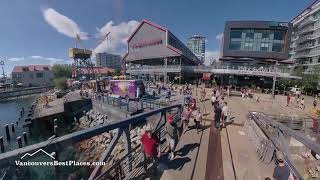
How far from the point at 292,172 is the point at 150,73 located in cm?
5032

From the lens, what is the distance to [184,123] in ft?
40.3

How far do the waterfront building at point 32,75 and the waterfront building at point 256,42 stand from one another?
287ft

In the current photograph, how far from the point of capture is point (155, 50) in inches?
2152

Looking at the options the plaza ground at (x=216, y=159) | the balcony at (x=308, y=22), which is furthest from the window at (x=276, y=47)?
the plaza ground at (x=216, y=159)

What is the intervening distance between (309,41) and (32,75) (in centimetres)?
11825

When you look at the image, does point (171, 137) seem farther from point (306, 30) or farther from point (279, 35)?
point (306, 30)

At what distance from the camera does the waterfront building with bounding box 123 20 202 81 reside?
50.6 m

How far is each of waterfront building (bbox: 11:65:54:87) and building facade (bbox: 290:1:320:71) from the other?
108375 millimetres

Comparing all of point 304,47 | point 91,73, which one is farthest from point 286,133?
point 91,73

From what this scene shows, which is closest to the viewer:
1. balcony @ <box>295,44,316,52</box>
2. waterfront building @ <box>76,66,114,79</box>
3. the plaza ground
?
the plaza ground

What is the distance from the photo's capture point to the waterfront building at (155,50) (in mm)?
50625

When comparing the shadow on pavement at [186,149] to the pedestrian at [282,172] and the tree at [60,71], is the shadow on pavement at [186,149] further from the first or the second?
the tree at [60,71]

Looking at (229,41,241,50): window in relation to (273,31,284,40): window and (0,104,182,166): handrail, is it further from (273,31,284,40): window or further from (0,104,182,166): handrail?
(0,104,182,166): handrail

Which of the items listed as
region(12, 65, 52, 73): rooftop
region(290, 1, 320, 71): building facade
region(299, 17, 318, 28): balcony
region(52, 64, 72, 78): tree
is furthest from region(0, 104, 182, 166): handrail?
region(12, 65, 52, 73): rooftop
